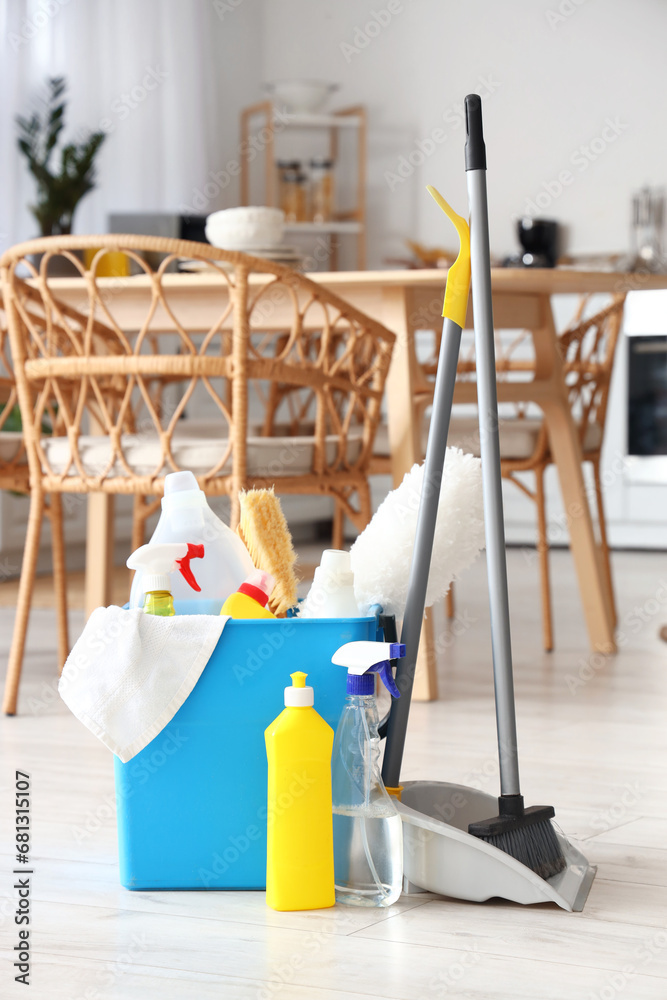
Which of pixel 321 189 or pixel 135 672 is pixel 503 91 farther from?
pixel 135 672

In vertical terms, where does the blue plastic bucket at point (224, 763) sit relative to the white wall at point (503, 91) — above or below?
below

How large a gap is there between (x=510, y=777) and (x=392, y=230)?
465 cm

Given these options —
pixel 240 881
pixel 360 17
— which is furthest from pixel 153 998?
pixel 360 17

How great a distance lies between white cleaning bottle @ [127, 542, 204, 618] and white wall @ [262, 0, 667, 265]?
4319 millimetres

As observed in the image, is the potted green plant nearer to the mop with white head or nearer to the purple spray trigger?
the mop with white head

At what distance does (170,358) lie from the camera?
1877 mm

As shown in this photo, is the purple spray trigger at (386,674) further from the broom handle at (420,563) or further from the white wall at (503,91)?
the white wall at (503,91)

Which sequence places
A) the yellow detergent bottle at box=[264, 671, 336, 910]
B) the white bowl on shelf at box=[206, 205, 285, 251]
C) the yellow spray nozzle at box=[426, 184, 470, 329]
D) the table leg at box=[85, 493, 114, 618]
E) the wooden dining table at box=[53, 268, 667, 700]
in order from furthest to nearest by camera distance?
the table leg at box=[85, 493, 114, 618] < the white bowl on shelf at box=[206, 205, 285, 251] < the wooden dining table at box=[53, 268, 667, 700] < the yellow spray nozzle at box=[426, 184, 470, 329] < the yellow detergent bottle at box=[264, 671, 336, 910]

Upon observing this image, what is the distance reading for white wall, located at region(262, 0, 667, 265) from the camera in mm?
5047

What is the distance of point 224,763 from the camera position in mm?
1170

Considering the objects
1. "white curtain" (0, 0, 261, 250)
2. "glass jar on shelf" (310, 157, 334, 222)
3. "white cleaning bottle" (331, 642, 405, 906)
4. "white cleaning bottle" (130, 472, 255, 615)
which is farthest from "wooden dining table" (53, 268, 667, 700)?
"glass jar on shelf" (310, 157, 334, 222)

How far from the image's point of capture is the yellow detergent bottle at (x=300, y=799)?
1.09 metres

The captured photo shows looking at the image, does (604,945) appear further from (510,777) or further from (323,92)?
(323,92)

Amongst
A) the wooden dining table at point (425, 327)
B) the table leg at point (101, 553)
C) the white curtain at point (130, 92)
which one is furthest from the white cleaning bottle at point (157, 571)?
the white curtain at point (130, 92)
